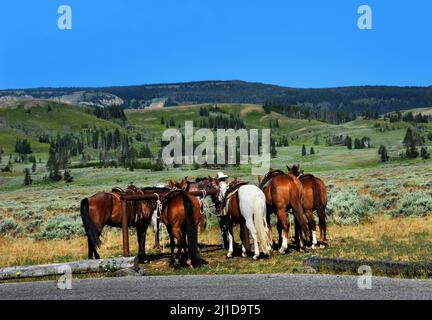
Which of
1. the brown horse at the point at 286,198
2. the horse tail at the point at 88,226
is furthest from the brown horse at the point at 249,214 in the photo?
the horse tail at the point at 88,226

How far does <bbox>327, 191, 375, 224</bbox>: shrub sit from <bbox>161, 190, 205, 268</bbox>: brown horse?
36.4ft

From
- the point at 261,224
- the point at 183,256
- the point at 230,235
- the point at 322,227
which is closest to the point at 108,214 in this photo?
the point at 183,256

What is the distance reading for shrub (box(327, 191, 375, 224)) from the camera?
2528 centimetres

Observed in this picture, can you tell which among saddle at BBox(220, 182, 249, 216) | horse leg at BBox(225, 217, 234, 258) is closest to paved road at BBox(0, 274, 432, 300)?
horse leg at BBox(225, 217, 234, 258)

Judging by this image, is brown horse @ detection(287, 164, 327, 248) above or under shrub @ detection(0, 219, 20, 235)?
above

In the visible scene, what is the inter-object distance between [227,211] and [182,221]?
2.33 metres

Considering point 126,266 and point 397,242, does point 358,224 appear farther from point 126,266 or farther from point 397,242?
point 126,266

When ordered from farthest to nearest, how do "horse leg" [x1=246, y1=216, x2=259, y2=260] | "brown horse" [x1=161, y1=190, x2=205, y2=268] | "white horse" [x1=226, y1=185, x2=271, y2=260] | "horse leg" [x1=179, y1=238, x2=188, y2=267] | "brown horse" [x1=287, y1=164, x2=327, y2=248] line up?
1. "brown horse" [x1=287, y1=164, x2=327, y2=248]
2. "white horse" [x1=226, y1=185, x2=271, y2=260]
3. "horse leg" [x1=246, y1=216, x2=259, y2=260]
4. "horse leg" [x1=179, y1=238, x2=188, y2=267]
5. "brown horse" [x1=161, y1=190, x2=205, y2=268]

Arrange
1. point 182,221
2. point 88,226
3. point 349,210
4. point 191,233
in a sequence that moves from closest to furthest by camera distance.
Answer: point 191,233, point 182,221, point 88,226, point 349,210

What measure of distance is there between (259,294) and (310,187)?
28.9 ft

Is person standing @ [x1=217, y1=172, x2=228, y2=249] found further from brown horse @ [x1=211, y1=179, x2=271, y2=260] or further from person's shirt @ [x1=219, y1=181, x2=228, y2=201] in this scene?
brown horse @ [x1=211, y1=179, x2=271, y2=260]

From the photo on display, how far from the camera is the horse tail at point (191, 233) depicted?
Result: 15.1 metres

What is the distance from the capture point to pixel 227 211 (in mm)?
17562

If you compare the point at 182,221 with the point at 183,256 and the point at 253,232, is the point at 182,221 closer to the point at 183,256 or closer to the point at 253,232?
the point at 183,256
